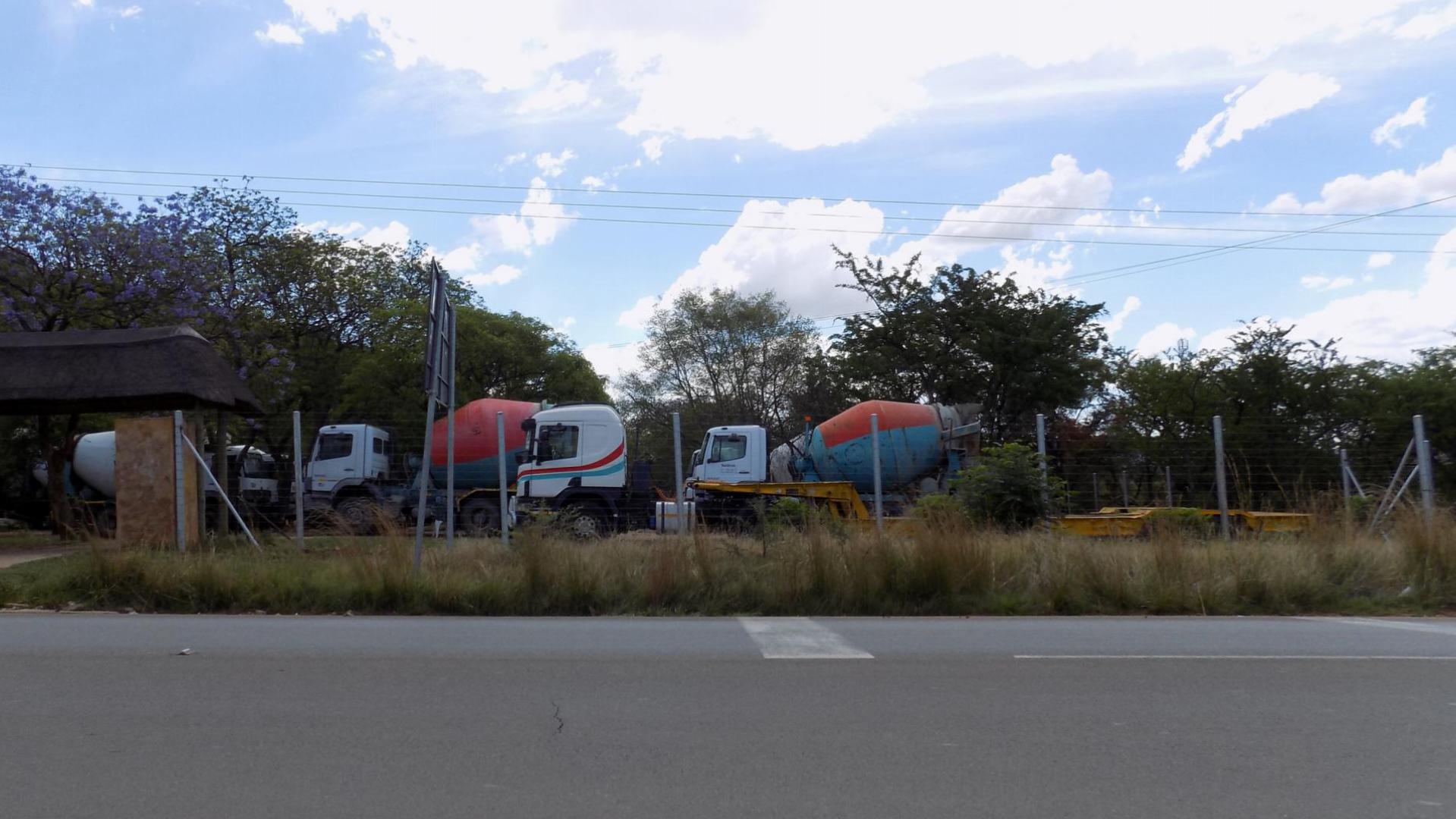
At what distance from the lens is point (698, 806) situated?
190 inches

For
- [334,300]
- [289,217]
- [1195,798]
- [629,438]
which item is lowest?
[1195,798]

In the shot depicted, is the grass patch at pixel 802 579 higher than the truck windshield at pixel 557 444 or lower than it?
lower

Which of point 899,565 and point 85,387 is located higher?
point 85,387

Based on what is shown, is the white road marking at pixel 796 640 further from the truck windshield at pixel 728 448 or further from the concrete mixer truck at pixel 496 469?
the truck windshield at pixel 728 448

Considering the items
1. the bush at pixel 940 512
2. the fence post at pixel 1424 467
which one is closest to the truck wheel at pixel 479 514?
the bush at pixel 940 512

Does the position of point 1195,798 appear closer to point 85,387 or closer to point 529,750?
point 529,750

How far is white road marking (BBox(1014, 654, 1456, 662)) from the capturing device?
27.0 ft

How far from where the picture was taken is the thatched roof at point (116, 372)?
18.3 m

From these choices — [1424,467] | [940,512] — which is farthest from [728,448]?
[1424,467]

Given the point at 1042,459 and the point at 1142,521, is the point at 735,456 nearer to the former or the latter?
the point at 1042,459

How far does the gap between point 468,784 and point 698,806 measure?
1.06 meters

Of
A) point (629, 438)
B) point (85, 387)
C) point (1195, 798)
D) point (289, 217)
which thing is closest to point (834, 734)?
point (1195, 798)

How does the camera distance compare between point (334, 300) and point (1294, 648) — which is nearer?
point (1294, 648)

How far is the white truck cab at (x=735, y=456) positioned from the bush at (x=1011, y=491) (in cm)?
721
